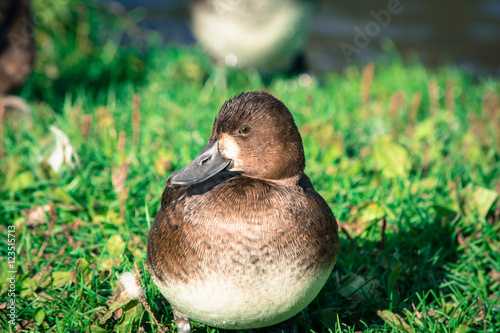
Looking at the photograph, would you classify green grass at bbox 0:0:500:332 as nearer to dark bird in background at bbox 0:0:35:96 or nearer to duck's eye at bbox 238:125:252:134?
dark bird in background at bbox 0:0:35:96

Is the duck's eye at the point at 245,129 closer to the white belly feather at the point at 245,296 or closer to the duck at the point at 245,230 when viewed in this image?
the duck at the point at 245,230

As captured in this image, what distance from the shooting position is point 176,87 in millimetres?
4551

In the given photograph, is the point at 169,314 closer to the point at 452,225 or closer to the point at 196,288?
the point at 196,288

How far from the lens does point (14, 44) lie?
3531 mm

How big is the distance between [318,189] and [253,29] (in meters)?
2.10

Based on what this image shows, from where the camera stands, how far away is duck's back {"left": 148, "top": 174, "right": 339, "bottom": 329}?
5.55ft

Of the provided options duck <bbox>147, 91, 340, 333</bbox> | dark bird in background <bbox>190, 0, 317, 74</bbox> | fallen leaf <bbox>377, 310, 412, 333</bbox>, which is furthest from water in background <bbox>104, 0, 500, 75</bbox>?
duck <bbox>147, 91, 340, 333</bbox>

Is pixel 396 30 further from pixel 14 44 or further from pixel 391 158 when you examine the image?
pixel 14 44

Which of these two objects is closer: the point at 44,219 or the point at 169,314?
the point at 169,314

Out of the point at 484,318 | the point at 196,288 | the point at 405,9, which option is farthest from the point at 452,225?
the point at 405,9

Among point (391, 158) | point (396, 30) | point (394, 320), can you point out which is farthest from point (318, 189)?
point (396, 30)

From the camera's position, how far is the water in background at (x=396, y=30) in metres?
6.39

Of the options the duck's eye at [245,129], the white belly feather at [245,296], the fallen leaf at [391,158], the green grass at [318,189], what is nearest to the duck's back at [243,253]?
the white belly feather at [245,296]

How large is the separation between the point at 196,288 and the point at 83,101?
2.68 meters
